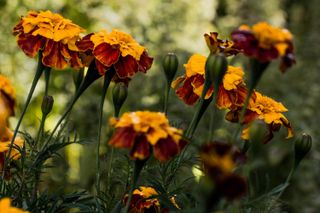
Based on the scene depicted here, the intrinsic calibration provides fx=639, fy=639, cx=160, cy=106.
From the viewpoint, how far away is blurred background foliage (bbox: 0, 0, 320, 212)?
127 inches

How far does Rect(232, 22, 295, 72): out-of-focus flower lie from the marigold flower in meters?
0.22

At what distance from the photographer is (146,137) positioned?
3.13 feet

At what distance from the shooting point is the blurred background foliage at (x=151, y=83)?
3.23 m

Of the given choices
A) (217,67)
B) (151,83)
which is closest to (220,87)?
(217,67)

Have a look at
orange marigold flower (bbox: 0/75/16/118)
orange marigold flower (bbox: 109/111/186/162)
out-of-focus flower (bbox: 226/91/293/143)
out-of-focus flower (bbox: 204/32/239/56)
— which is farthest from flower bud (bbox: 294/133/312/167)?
orange marigold flower (bbox: 0/75/16/118)

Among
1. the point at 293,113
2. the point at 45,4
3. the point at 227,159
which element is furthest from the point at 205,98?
the point at 293,113

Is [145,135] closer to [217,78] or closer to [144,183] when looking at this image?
[217,78]

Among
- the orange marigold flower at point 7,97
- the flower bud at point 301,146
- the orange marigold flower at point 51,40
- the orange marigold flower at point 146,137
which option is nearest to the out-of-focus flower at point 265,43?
the orange marigold flower at point 146,137

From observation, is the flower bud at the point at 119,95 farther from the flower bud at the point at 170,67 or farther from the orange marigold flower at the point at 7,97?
the orange marigold flower at the point at 7,97

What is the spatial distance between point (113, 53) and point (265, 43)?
1.20ft

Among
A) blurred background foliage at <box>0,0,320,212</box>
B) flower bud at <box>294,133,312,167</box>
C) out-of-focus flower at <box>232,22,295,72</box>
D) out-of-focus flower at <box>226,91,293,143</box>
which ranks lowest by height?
blurred background foliage at <box>0,0,320,212</box>

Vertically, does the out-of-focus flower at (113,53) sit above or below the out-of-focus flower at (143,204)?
above

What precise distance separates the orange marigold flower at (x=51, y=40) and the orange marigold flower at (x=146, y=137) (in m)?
0.33

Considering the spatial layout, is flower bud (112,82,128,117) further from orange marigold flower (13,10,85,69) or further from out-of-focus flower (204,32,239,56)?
out-of-focus flower (204,32,239,56)
